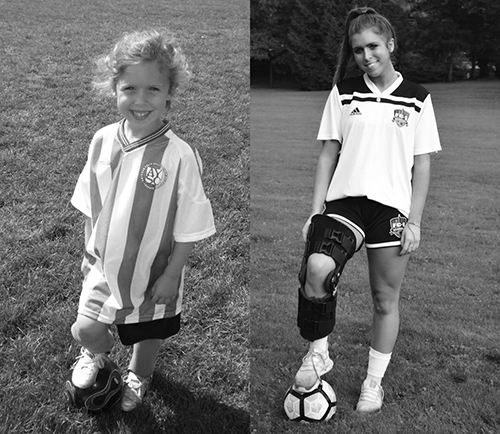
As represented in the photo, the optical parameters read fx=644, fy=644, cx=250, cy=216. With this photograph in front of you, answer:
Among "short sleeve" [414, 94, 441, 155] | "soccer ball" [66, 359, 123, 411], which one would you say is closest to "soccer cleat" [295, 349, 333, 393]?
"soccer ball" [66, 359, 123, 411]

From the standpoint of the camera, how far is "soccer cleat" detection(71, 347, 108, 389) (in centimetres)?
217

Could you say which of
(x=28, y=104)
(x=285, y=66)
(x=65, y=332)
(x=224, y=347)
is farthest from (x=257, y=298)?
(x=28, y=104)

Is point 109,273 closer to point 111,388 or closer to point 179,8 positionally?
point 111,388

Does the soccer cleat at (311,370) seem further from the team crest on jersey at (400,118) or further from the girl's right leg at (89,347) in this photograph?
the team crest on jersey at (400,118)

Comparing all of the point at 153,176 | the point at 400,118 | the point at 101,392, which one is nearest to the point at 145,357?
the point at 101,392

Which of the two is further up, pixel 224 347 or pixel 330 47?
pixel 330 47

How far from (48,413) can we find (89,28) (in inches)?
265

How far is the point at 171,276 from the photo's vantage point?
205 cm

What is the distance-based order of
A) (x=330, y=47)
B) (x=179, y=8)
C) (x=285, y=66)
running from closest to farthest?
(x=330, y=47)
(x=285, y=66)
(x=179, y=8)

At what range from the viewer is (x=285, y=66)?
2.88 meters

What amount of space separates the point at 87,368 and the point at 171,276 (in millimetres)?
472

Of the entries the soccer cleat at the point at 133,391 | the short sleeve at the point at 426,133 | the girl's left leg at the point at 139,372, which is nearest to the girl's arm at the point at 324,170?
the short sleeve at the point at 426,133

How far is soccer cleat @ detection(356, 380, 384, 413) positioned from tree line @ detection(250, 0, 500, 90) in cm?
119

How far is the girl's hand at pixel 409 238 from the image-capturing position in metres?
2.09
